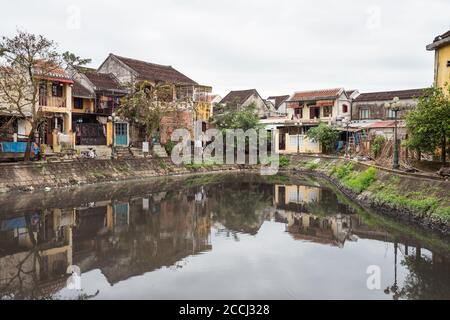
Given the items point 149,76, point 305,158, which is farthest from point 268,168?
point 149,76

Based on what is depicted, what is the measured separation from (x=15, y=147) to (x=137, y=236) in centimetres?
1616

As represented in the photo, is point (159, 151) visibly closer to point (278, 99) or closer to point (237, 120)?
point (237, 120)

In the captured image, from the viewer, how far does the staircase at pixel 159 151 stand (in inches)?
1453

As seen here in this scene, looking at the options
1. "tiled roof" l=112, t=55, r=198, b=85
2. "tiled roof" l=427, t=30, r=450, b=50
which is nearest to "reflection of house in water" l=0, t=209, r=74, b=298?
"tiled roof" l=427, t=30, r=450, b=50

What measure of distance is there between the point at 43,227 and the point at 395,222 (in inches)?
519

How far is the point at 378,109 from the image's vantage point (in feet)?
158

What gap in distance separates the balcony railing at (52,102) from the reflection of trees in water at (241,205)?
44.4 feet

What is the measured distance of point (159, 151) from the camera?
37750 millimetres

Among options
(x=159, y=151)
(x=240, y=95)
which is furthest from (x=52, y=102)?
(x=240, y=95)

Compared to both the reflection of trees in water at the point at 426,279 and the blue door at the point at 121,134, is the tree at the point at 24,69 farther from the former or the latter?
the reflection of trees in water at the point at 426,279

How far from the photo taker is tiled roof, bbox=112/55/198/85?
41906 millimetres

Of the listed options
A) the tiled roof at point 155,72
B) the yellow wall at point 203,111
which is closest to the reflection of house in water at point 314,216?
the yellow wall at point 203,111

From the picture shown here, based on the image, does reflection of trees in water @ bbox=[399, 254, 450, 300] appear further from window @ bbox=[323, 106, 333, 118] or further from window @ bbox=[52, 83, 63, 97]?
window @ bbox=[323, 106, 333, 118]
